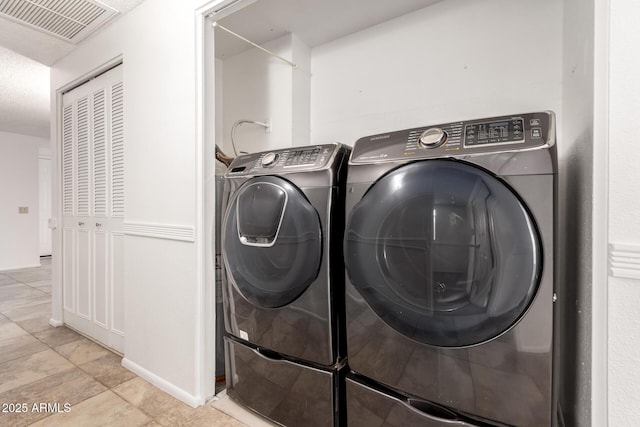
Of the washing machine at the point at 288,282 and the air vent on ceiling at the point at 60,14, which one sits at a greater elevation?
the air vent on ceiling at the point at 60,14

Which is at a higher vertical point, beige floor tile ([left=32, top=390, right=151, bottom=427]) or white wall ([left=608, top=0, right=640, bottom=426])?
white wall ([left=608, top=0, right=640, bottom=426])

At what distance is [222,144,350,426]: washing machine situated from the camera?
3.76 feet

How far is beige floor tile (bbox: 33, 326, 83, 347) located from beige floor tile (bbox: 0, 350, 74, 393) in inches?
7.0

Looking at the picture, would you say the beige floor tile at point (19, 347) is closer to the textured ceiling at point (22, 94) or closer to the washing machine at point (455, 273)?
the textured ceiling at point (22, 94)

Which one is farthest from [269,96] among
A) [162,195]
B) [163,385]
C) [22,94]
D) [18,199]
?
[18,199]

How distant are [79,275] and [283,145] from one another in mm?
2057

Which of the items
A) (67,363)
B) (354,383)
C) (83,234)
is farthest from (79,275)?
(354,383)

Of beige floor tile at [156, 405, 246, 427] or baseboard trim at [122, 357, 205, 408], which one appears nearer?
beige floor tile at [156, 405, 246, 427]

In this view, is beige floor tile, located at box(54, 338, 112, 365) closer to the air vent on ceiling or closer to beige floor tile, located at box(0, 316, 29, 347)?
beige floor tile, located at box(0, 316, 29, 347)

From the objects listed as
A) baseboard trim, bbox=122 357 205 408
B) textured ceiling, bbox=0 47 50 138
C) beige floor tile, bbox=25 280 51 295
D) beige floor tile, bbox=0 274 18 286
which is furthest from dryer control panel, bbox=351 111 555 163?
beige floor tile, bbox=0 274 18 286

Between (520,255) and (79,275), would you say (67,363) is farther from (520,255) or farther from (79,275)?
(520,255)

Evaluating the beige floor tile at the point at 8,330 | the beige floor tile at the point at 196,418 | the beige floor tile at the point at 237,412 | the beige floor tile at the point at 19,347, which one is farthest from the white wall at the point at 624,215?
the beige floor tile at the point at 8,330

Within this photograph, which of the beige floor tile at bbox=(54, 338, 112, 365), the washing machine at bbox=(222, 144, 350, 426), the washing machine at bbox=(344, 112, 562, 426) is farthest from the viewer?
the beige floor tile at bbox=(54, 338, 112, 365)

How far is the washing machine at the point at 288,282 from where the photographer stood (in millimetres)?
1147
